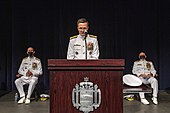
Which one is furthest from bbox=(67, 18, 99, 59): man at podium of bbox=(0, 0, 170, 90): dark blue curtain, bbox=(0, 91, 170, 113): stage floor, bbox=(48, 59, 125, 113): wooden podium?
bbox=(0, 0, 170, 90): dark blue curtain

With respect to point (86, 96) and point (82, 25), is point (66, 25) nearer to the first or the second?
point (82, 25)

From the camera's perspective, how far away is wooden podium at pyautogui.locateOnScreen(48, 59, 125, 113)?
6.05ft

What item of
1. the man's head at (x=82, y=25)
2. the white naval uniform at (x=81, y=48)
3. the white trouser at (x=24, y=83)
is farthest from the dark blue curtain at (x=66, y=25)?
the man's head at (x=82, y=25)

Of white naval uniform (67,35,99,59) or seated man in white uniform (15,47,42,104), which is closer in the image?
white naval uniform (67,35,99,59)

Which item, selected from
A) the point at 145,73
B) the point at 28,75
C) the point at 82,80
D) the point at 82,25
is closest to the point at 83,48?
the point at 82,25

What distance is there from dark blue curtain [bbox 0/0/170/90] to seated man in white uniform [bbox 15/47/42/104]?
3.23 ft

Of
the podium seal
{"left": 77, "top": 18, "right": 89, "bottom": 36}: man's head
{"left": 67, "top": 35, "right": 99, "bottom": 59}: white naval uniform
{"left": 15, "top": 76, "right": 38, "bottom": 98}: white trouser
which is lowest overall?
{"left": 15, "top": 76, "right": 38, "bottom": 98}: white trouser

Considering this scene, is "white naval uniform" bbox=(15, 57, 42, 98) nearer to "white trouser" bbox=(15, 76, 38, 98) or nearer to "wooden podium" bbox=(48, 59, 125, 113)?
"white trouser" bbox=(15, 76, 38, 98)

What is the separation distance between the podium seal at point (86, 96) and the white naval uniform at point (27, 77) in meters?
2.88

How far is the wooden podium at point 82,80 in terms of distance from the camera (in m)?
1.84

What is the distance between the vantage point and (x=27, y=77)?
473 centimetres

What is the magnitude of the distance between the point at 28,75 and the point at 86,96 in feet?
9.98

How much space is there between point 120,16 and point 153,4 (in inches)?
29.8

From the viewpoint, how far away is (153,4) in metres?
5.93
